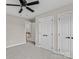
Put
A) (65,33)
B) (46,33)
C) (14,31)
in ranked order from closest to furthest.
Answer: (65,33), (46,33), (14,31)

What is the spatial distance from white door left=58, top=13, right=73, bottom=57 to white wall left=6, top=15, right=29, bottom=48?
11.4 feet

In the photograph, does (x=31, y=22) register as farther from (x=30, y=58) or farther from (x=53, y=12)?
(x=30, y=58)

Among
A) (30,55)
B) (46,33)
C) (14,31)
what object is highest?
(14,31)

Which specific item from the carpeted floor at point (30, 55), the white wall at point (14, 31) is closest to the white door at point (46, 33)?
the carpeted floor at point (30, 55)

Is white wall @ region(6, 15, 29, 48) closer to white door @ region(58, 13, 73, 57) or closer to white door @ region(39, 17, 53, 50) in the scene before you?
white door @ region(39, 17, 53, 50)

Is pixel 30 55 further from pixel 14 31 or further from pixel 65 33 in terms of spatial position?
pixel 14 31

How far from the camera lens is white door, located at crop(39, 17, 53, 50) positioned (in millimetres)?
4594

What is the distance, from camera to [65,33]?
3.65 meters

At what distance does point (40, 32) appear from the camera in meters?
5.45

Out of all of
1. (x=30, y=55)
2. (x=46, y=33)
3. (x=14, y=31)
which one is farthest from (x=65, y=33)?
(x=14, y=31)

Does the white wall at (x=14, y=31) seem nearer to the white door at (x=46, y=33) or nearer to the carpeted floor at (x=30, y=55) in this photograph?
the carpeted floor at (x=30, y=55)

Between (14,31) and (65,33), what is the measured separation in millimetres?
3892

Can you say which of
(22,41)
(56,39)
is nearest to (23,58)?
(56,39)
